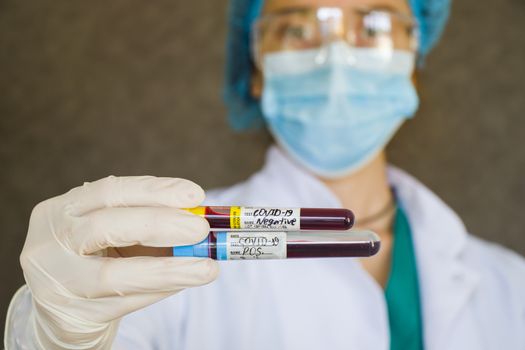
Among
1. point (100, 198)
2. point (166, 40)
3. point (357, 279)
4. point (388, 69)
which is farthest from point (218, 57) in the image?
point (100, 198)

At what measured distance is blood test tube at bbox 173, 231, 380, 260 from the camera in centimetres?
72

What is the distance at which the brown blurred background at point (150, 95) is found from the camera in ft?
6.75

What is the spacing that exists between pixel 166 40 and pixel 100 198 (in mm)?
1408

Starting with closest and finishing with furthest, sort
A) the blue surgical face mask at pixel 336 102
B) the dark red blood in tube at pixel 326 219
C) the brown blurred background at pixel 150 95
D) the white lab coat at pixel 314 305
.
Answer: the dark red blood in tube at pixel 326 219 → the white lab coat at pixel 314 305 → the blue surgical face mask at pixel 336 102 → the brown blurred background at pixel 150 95

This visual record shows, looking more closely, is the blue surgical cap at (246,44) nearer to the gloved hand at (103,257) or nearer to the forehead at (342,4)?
the forehead at (342,4)

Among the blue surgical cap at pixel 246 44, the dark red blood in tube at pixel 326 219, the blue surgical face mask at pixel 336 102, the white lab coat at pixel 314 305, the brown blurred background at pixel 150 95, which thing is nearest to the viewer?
the dark red blood in tube at pixel 326 219

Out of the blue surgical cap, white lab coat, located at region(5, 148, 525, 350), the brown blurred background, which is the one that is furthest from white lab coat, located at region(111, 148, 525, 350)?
the brown blurred background

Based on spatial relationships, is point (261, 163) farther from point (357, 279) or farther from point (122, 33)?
point (357, 279)

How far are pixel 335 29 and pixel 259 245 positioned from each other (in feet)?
2.45

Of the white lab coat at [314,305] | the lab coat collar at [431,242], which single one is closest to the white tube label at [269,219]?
the white lab coat at [314,305]

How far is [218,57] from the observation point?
2.09 metres

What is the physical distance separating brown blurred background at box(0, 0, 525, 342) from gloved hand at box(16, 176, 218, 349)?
1.28 m

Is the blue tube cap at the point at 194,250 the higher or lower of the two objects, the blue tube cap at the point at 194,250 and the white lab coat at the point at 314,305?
the higher

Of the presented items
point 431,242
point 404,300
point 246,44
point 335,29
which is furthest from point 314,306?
point 246,44
